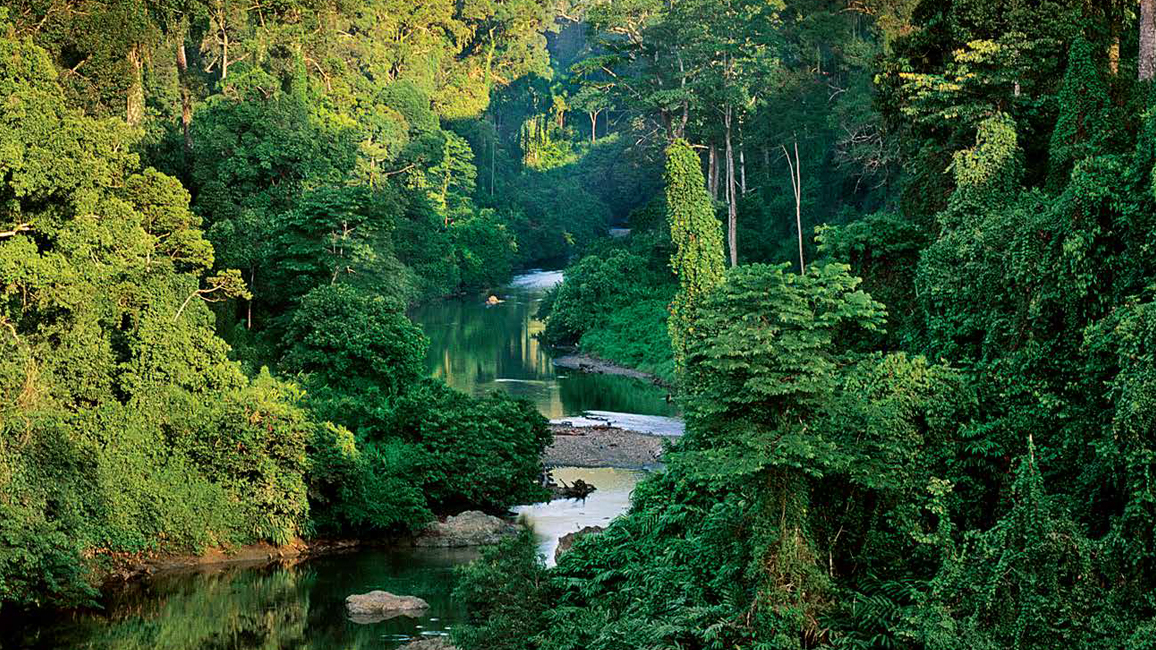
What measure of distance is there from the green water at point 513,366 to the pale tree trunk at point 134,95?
10999 millimetres

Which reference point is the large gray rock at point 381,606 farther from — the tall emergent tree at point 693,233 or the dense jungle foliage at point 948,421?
the tall emergent tree at point 693,233

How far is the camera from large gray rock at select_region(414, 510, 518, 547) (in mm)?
29188

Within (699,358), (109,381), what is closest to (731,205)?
(109,381)

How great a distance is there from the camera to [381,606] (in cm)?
2469

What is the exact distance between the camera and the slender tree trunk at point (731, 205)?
2069 inches

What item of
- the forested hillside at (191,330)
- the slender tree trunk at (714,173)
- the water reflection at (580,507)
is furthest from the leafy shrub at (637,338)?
the water reflection at (580,507)

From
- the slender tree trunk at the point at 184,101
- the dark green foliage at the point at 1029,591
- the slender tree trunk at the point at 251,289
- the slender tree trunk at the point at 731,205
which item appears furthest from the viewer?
the slender tree trunk at the point at 731,205

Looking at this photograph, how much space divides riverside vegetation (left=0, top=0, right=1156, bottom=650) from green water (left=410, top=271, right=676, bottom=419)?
2.77 m

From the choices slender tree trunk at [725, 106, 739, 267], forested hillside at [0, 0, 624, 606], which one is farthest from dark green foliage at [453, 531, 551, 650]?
slender tree trunk at [725, 106, 739, 267]

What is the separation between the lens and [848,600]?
1781cm

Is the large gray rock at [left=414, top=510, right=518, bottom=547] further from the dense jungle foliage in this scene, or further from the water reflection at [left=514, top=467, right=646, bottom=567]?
the dense jungle foliage

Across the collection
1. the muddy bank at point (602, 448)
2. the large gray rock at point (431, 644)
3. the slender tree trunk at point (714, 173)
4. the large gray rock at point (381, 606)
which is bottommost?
the large gray rock at point (431, 644)

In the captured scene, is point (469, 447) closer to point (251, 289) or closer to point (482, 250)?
point (251, 289)

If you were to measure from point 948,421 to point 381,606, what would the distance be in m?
11.0
